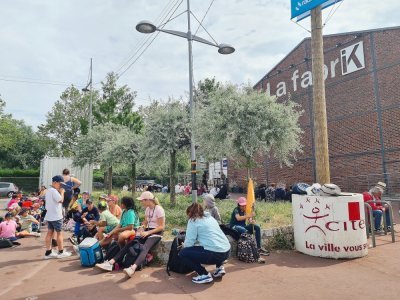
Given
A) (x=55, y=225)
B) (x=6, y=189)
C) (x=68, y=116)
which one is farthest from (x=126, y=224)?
(x=68, y=116)

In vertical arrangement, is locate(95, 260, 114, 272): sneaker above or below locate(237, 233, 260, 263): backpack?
below

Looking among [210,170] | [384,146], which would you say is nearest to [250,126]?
[384,146]

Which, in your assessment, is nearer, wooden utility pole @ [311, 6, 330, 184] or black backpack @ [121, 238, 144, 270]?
black backpack @ [121, 238, 144, 270]

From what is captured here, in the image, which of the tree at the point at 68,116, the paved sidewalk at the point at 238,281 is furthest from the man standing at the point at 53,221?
the tree at the point at 68,116

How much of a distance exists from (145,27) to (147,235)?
6.63 meters

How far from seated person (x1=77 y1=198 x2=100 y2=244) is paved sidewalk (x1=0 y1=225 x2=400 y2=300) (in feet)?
3.94

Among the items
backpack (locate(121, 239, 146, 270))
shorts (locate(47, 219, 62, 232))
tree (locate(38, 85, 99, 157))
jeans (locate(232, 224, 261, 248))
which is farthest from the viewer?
tree (locate(38, 85, 99, 157))

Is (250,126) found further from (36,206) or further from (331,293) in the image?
(36,206)

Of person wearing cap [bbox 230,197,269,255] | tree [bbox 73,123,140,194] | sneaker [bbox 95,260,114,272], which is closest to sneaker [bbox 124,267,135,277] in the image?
sneaker [bbox 95,260,114,272]

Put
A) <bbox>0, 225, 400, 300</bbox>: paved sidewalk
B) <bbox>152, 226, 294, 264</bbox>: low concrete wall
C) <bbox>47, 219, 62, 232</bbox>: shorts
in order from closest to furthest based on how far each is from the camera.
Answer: <bbox>0, 225, 400, 300</bbox>: paved sidewalk, <bbox>47, 219, 62, 232</bbox>: shorts, <bbox>152, 226, 294, 264</bbox>: low concrete wall

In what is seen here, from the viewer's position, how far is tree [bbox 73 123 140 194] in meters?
16.0

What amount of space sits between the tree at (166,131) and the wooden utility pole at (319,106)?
5578 millimetres

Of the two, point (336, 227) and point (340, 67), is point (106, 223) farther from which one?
point (340, 67)

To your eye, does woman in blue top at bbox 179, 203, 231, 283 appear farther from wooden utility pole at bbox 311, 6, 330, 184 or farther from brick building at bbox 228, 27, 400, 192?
brick building at bbox 228, 27, 400, 192
